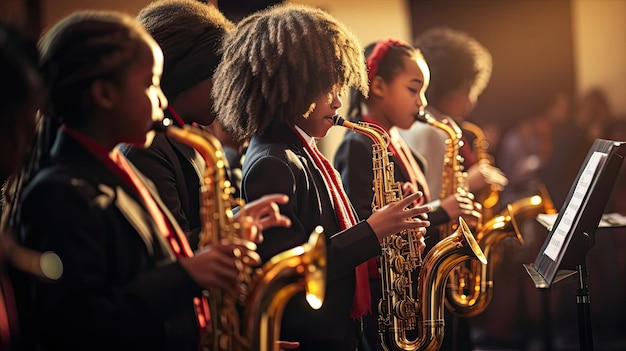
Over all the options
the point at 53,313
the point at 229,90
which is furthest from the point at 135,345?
the point at 229,90

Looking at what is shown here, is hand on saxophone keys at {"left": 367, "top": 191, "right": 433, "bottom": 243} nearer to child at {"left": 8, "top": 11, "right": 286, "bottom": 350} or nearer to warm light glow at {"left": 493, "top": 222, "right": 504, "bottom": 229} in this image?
child at {"left": 8, "top": 11, "right": 286, "bottom": 350}

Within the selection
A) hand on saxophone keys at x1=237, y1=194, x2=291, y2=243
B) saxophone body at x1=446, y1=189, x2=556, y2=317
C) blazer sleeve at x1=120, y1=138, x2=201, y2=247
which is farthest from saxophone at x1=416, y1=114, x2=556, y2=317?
hand on saxophone keys at x1=237, y1=194, x2=291, y2=243

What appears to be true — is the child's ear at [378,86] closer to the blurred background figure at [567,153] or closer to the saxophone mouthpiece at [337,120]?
the saxophone mouthpiece at [337,120]

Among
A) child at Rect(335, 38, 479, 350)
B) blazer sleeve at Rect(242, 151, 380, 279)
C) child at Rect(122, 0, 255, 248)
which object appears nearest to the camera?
blazer sleeve at Rect(242, 151, 380, 279)

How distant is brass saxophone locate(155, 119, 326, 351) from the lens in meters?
2.19

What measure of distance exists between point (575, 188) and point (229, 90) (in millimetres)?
1213

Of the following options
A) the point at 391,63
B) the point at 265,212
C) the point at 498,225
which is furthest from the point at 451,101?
the point at 265,212

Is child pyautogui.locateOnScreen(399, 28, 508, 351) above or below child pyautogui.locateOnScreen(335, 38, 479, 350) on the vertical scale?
below

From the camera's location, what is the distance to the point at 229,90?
2.94 metres

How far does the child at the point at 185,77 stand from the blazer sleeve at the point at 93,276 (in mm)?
798

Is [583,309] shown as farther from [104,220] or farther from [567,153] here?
[567,153]

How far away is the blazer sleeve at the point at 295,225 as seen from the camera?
275 centimetres

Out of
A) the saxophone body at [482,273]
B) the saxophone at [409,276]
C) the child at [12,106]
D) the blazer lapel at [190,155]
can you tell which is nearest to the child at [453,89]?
the saxophone body at [482,273]

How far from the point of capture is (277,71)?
290cm
